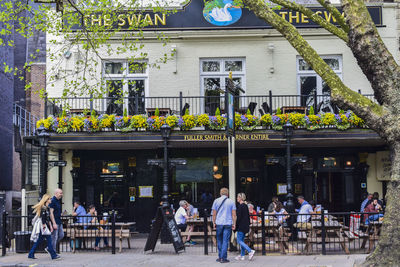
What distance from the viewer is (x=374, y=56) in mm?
9641

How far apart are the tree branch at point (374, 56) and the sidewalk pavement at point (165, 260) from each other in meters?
3.80

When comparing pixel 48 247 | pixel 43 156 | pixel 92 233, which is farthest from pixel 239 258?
pixel 43 156

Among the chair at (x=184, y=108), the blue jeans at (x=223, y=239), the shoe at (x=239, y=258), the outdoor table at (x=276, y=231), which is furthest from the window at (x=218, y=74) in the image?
the shoe at (x=239, y=258)

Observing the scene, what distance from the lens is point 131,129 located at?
17.3 metres

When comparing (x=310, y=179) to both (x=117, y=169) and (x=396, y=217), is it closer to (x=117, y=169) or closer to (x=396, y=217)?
(x=117, y=169)

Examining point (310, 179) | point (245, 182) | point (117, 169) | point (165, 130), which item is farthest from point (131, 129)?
point (310, 179)

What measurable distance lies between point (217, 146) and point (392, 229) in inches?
416

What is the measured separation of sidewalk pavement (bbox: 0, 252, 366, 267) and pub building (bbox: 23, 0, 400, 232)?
20.5 ft

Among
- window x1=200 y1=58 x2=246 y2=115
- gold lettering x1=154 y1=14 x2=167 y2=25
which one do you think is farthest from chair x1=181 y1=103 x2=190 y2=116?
gold lettering x1=154 y1=14 x2=167 y2=25

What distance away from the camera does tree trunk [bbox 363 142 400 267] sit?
9.30 metres

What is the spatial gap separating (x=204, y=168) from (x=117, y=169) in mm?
3402

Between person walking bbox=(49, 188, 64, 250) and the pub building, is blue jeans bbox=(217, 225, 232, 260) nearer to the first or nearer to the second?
person walking bbox=(49, 188, 64, 250)

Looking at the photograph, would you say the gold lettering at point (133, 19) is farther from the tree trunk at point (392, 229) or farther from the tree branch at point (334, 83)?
the tree trunk at point (392, 229)

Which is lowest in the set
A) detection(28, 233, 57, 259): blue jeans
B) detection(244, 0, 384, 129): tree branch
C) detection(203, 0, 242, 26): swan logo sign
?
detection(28, 233, 57, 259): blue jeans
